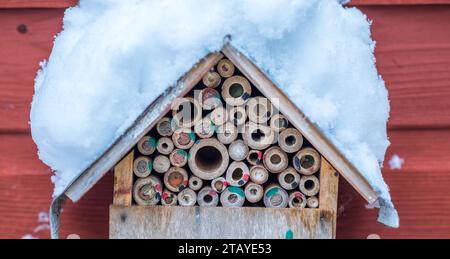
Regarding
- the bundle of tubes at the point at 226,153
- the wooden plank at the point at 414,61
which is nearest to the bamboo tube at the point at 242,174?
the bundle of tubes at the point at 226,153

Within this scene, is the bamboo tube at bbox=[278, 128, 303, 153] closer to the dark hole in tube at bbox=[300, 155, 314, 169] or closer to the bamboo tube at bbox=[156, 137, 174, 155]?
the dark hole in tube at bbox=[300, 155, 314, 169]

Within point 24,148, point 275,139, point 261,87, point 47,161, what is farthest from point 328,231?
point 24,148

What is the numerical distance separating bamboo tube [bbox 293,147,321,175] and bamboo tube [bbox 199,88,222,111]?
6.8 inches

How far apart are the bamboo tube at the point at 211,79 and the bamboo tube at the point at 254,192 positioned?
20cm

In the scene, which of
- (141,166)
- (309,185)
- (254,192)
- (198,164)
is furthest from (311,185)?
(141,166)

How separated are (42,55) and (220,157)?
0.47m

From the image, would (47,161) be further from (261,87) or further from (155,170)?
(261,87)

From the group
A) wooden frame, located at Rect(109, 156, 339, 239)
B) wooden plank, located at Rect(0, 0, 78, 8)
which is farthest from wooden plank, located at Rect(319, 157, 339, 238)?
wooden plank, located at Rect(0, 0, 78, 8)

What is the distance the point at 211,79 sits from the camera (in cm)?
130

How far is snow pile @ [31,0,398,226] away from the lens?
49.7 inches

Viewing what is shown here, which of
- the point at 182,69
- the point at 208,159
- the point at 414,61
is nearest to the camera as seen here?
the point at 182,69

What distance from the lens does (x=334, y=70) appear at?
1375mm

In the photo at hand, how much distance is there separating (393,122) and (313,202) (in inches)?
12.1

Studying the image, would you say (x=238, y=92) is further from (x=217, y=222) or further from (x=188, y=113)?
(x=217, y=222)
